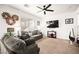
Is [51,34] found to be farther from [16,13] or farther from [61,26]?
[16,13]

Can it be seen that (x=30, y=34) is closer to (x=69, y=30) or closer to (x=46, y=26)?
(x=46, y=26)

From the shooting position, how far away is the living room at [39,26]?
7.72 ft

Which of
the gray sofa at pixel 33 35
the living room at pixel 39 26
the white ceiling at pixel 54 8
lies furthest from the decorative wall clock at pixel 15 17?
the gray sofa at pixel 33 35

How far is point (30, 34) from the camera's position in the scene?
7.87 ft

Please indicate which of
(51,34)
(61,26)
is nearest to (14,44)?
(51,34)

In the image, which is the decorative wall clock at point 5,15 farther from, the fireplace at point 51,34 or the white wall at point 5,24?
the fireplace at point 51,34

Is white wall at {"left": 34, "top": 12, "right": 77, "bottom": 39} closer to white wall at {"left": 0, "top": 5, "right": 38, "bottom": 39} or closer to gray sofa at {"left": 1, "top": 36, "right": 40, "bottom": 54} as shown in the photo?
white wall at {"left": 0, "top": 5, "right": 38, "bottom": 39}

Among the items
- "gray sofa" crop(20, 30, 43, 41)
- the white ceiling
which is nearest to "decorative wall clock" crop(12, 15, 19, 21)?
the white ceiling

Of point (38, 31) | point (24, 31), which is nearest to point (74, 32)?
point (38, 31)

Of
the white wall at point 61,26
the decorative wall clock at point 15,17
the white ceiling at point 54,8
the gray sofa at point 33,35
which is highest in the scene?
the white ceiling at point 54,8

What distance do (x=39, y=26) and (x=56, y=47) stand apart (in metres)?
0.46

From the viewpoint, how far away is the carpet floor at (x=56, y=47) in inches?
93.2

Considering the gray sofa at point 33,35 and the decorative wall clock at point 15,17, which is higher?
the decorative wall clock at point 15,17

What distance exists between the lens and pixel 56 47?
237 cm
